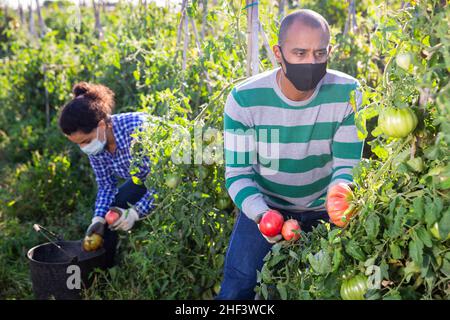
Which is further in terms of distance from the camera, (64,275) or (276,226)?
(64,275)

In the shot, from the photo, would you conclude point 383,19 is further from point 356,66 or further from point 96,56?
point 96,56

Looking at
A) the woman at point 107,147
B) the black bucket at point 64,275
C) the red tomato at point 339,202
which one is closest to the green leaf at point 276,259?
the red tomato at point 339,202

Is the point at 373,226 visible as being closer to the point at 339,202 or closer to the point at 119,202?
the point at 339,202

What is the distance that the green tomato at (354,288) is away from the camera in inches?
52.7

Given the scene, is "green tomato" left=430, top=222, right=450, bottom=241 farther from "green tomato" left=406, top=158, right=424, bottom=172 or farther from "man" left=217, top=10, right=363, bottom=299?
"man" left=217, top=10, right=363, bottom=299

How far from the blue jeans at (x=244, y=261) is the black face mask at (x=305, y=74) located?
51cm

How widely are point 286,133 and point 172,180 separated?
0.52 metres

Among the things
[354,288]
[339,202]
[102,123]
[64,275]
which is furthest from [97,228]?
[354,288]

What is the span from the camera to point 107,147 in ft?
9.16

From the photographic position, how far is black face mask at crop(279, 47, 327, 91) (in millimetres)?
1887

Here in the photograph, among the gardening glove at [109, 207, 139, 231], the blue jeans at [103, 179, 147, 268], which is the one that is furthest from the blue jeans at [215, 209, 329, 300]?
the blue jeans at [103, 179, 147, 268]

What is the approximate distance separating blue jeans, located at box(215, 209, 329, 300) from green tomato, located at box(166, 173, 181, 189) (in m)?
0.33

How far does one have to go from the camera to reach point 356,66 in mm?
3150

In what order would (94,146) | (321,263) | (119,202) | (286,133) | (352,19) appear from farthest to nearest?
(352,19), (119,202), (94,146), (286,133), (321,263)
